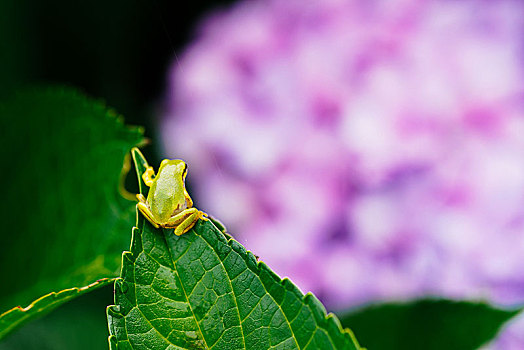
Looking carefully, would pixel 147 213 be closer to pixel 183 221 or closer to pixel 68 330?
pixel 183 221

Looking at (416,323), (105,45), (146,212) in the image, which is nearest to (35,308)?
(146,212)

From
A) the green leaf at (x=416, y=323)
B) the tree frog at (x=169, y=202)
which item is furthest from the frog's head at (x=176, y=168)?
the green leaf at (x=416, y=323)

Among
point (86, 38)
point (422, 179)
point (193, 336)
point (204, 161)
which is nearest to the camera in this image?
point (193, 336)

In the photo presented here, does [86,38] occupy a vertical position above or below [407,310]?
above

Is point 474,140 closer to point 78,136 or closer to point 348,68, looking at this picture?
point 348,68

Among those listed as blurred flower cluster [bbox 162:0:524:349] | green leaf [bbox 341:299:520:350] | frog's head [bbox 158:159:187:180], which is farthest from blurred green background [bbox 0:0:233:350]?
frog's head [bbox 158:159:187:180]

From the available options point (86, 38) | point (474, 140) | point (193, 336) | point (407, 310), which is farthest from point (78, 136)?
point (86, 38)

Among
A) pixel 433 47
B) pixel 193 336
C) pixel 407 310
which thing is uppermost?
pixel 433 47

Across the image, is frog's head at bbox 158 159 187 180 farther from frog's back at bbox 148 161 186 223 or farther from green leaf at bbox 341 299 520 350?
green leaf at bbox 341 299 520 350
